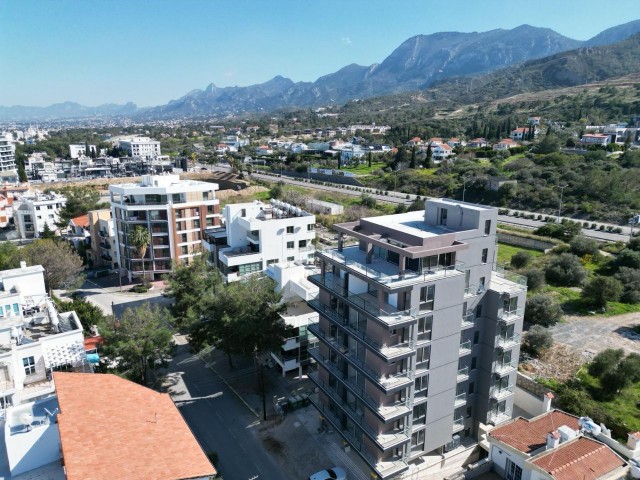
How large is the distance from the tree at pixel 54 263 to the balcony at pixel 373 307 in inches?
1283

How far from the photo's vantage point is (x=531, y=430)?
23.6 metres

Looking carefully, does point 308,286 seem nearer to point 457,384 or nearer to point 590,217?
point 457,384

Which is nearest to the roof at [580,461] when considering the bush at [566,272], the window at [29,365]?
the window at [29,365]

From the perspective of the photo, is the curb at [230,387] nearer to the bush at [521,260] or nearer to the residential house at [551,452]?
the residential house at [551,452]

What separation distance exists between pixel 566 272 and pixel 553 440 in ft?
107

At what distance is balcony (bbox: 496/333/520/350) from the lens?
24.1m

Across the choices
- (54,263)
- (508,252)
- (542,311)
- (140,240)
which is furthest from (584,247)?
(54,263)

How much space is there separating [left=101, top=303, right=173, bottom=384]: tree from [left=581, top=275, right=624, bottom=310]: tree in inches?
1544

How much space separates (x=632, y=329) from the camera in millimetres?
38594

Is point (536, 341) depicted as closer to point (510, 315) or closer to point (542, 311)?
point (542, 311)

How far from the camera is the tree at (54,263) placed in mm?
43938

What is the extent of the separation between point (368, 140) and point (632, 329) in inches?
5886

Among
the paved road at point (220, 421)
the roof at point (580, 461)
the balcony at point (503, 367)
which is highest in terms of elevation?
the balcony at point (503, 367)

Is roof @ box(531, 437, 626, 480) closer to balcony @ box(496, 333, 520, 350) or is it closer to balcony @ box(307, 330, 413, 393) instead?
balcony @ box(496, 333, 520, 350)
